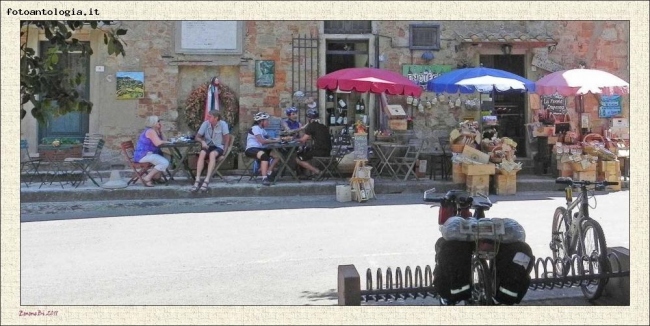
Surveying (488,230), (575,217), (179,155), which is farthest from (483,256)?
(179,155)

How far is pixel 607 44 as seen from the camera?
13148 millimetres

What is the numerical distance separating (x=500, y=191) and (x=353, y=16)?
23.7 feet

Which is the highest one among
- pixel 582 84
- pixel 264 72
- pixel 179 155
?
pixel 264 72

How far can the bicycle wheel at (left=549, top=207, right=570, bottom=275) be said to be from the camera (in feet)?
17.4

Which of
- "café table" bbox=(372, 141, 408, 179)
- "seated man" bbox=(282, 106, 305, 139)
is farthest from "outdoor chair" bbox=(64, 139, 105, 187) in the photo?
"café table" bbox=(372, 141, 408, 179)

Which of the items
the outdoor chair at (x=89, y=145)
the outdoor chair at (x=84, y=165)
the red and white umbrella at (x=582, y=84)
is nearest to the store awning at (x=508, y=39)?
the red and white umbrella at (x=582, y=84)

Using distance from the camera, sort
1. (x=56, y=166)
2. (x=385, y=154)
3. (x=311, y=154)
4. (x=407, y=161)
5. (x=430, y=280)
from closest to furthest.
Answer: (x=430, y=280)
(x=311, y=154)
(x=407, y=161)
(x=56, y=166)
(x=385, y=154)

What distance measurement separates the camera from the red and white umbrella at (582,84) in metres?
11.1

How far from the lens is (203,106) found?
13.2 m

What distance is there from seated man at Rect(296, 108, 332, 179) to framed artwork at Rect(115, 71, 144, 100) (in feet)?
11.8

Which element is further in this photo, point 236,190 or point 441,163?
point 441,163

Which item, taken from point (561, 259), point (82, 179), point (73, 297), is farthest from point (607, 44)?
point (73, 297)

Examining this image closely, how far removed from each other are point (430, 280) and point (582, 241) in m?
1.24

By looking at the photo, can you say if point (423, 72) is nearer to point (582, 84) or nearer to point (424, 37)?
point (424, 37)
